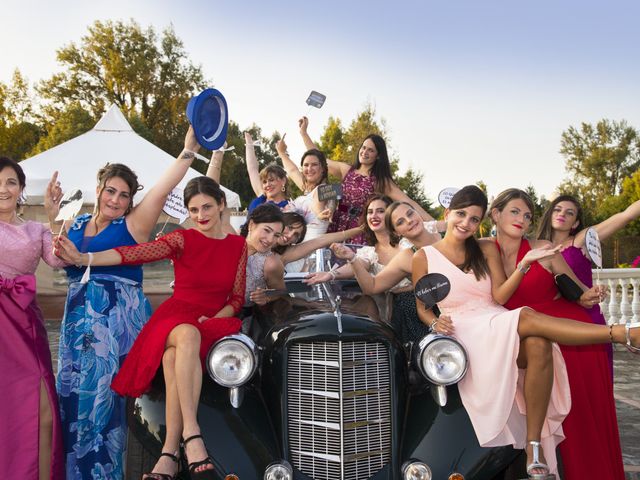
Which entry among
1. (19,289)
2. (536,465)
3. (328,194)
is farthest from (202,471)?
(328,194)

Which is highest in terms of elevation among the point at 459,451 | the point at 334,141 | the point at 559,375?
the point at 334,141

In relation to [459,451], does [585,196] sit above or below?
above

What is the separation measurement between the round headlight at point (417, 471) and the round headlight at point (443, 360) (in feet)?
1.44

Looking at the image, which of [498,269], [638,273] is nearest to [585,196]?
[638,273]

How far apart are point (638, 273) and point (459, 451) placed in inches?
350

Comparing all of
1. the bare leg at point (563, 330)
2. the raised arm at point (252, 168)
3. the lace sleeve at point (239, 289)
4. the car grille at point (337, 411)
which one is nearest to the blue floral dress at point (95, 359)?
the lace sleeve at point (239, 289)

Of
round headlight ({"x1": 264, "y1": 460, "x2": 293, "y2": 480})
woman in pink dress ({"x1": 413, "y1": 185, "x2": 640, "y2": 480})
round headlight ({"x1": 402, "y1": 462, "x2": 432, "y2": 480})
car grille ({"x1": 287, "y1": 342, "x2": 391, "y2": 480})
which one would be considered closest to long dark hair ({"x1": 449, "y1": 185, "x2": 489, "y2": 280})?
woman in pink dress ({"x1": 413, "y1": 185, "x2": 640, "y2": 480})

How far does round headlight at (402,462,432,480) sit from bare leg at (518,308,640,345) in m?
0.87

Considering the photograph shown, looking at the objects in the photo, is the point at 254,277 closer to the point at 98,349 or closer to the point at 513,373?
the point at 98,349

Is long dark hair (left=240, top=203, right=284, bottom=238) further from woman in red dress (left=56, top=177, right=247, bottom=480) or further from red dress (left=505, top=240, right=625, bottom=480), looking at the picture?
red dress (left=505, top=240, right=625, bottom=480)

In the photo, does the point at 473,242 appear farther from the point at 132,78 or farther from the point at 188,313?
the point at 132,78

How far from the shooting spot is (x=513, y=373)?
346cm

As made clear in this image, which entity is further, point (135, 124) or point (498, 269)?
point (135, 124)

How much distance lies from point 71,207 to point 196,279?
2.67ft
